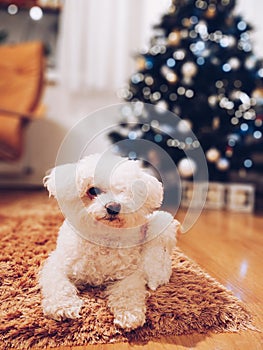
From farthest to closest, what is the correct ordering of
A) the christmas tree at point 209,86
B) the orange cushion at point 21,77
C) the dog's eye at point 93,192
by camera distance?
1. the orange cushion at point 21,77
2. the christmas tree at point 209,86
3. the dog's eye at point 93,192

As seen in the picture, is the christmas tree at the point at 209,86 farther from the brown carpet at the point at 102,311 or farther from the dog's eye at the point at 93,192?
the dog's eye at the point at 93,192

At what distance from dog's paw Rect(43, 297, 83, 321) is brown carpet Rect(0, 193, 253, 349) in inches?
0.5

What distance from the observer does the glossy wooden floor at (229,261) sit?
2.61ft

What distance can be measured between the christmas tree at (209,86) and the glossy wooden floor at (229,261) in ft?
1.40

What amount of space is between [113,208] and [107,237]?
11 cm

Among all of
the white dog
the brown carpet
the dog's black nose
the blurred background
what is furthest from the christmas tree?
the dog's black nose

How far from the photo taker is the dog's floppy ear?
91cm

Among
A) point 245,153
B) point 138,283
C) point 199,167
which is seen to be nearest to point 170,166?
point 199,167

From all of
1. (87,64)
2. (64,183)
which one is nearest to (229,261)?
(64,183)

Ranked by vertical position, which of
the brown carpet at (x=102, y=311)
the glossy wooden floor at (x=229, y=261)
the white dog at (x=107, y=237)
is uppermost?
the white dog at (x=107, y=237)

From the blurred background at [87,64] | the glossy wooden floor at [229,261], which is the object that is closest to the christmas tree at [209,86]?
the blurred background at [87,64]

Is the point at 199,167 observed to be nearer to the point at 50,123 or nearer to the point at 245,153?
the point at 245,153

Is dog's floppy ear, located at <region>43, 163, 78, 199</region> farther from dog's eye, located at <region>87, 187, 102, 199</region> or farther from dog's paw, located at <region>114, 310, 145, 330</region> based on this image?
dog's paw, located at <region>114, 310, 145, 330</region>

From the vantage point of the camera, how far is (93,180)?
890 mm
